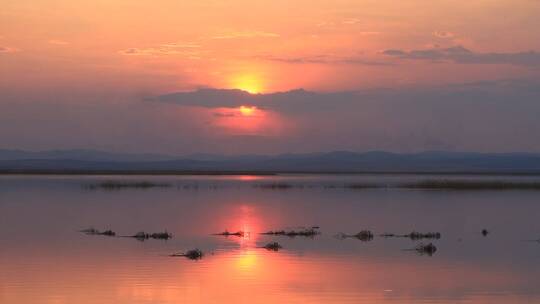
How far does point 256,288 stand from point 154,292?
2.79 metres

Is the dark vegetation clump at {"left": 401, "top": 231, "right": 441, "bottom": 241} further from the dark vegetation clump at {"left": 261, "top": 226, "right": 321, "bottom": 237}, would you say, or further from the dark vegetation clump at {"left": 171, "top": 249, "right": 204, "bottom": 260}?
the dark vegetation clump at {"left": 171, "top": 249, "right": 204, "bottom": 260}

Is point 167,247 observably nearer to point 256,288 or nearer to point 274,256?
point 274,256

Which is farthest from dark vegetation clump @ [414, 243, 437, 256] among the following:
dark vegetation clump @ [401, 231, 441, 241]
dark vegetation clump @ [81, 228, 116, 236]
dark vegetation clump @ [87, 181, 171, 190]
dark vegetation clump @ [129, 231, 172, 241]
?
dark vegetation clump @ [87, 181, 171, 190]

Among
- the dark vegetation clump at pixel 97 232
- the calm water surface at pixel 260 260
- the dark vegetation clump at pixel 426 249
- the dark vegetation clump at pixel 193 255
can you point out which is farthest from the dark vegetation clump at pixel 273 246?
the dark vegetation clump at pixel 97 232

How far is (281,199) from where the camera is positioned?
7231cm

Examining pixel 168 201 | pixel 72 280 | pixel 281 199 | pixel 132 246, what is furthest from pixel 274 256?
pixel 281 199

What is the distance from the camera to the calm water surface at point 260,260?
22641 mm

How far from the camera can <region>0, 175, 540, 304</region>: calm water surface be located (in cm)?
2264

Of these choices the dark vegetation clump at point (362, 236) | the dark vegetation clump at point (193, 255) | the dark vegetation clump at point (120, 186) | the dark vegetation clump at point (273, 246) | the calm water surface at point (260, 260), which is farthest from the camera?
the dark vegetation clump at point (120, 186)

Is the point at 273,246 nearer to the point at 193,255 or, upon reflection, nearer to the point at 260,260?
the point at 260,260

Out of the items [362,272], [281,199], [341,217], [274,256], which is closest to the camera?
[362,272]

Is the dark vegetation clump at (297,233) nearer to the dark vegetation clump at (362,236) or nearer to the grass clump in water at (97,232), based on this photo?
the dark vegetation clump at (362,236)

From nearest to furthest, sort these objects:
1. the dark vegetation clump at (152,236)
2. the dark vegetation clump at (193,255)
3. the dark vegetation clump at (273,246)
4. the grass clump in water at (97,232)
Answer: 1. the dark vegetation clump at (193,255)
2. the dark vegetation clump at (273,246)
3. the dark vegetation clump at (152,236)
4. the grass clump in water at (97,232)

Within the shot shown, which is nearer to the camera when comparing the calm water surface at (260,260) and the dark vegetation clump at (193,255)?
the calm water surface at (260,260)
